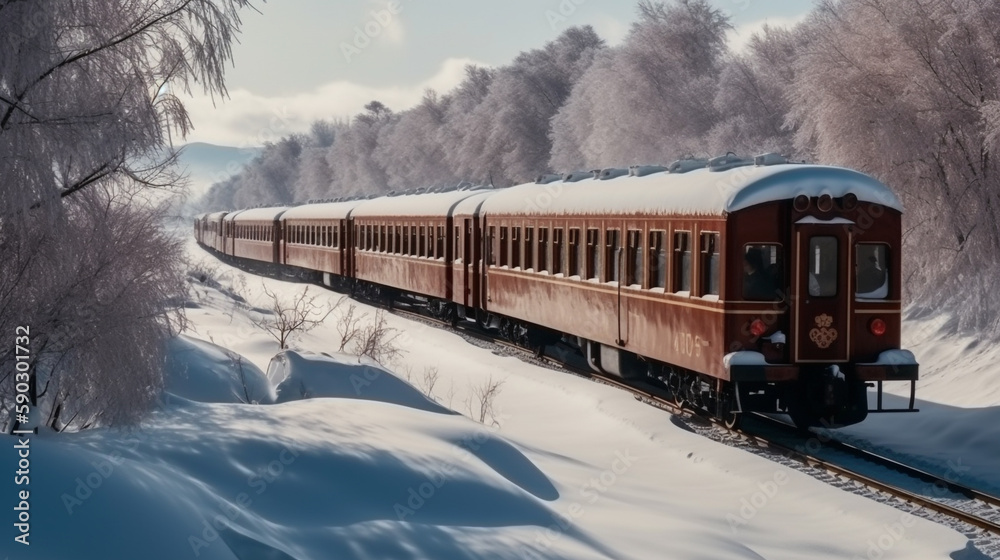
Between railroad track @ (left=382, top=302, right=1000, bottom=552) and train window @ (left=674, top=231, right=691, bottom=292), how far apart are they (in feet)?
5.59

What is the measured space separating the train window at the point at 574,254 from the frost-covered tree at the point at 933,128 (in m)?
7.68

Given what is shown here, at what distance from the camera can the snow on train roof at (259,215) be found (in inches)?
1903

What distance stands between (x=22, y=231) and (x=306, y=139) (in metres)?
156

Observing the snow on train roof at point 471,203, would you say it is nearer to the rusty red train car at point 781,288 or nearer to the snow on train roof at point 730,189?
the snow on train roof at point 730,189

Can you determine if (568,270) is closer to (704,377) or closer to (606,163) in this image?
(704,377)

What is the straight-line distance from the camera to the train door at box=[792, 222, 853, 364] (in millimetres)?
12898

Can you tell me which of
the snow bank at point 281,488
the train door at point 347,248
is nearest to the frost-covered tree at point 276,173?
the train door at point 347,248

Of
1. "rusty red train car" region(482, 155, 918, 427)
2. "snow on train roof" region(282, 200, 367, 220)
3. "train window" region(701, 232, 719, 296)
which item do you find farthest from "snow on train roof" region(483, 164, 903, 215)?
"snow on train roof" region(282, 200, 367, 220)

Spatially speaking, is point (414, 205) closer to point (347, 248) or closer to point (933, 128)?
point (347, 248)

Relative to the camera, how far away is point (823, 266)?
13031 millimetres

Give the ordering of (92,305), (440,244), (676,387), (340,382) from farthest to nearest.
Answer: (440,244), (676,387), (340,382), (92,305)

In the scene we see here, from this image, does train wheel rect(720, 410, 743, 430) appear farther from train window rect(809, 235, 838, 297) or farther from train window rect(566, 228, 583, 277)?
train window rect(566, 228, 583, 277)

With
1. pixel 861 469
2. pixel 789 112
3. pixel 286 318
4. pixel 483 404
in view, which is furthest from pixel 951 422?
pixel 789 112

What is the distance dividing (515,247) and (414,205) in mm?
7873
